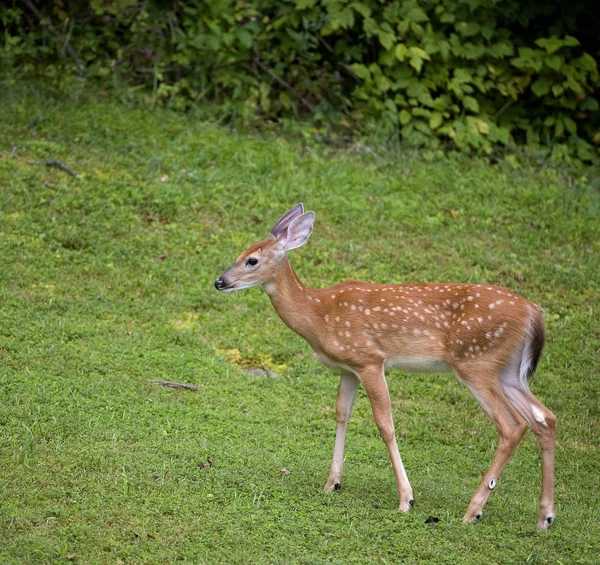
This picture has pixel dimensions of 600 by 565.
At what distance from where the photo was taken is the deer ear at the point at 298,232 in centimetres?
648

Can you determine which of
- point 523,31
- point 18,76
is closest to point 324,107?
point 523,31

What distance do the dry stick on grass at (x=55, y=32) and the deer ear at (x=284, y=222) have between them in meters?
6.50

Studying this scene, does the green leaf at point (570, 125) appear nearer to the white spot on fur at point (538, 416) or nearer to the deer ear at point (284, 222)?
the deer ear at point (284, 222)

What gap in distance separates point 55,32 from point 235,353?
5.96 meters

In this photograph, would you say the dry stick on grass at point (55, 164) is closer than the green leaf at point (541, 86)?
Yes

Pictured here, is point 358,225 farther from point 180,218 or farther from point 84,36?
point 84,36

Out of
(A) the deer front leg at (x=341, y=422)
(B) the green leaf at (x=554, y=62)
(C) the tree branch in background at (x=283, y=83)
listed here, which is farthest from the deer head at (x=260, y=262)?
(B) the green leaf at (x=554, y=62)

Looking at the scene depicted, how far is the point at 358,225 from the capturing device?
10195mm

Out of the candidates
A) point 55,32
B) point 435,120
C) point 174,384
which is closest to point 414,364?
point 174,384

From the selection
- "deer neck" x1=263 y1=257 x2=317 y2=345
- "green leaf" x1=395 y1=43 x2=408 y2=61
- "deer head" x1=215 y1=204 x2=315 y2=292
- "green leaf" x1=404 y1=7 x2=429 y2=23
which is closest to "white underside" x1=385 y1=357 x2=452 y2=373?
"deer neck" x1=263 y1=257 x2=317 y2=345

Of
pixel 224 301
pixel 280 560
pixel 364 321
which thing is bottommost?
pixel 224 301

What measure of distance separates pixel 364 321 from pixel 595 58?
25.4 ft

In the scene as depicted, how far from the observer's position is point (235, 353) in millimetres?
8227

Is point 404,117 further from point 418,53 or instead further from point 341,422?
point 341,422
